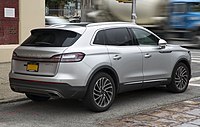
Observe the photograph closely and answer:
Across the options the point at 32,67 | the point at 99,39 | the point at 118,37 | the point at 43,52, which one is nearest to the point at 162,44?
the point at 118,37

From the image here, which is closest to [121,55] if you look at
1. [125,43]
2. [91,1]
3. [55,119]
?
[125,43]

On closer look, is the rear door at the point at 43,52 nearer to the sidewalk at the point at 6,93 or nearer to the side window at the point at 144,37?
the sidewalk at the point at 6,93

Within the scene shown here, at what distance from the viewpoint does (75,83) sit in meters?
6.46

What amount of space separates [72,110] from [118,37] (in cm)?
164

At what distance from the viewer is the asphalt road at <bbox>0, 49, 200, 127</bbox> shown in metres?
6.26

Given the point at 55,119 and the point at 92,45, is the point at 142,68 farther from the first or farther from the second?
the point at 55,119

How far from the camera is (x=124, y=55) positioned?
287 inches

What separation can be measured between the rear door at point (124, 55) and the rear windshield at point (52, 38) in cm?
74

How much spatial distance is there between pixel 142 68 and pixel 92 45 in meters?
1.35

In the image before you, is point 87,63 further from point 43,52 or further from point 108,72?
point 43,52

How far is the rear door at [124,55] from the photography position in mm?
7160

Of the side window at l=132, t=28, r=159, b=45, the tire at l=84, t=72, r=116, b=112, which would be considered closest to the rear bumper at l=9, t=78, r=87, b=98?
the tire at l=84, t=72, r=116, b=112

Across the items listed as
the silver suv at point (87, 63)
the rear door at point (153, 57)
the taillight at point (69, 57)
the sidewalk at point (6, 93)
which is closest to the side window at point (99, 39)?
the silver suv at point (87, 63)

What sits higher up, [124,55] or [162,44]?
[162,44]
